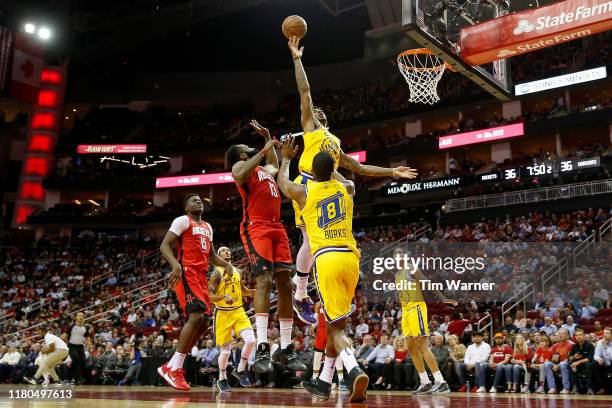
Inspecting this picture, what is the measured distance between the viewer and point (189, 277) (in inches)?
314

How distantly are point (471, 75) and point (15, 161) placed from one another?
130ft

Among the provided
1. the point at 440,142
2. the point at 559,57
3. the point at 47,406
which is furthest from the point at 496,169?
the point at 47,406

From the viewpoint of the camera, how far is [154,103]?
4556cm

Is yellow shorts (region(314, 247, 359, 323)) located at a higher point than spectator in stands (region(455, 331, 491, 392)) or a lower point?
higher

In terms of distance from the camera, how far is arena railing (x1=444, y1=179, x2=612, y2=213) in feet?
80.4

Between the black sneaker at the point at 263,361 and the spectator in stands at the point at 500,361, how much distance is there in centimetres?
789

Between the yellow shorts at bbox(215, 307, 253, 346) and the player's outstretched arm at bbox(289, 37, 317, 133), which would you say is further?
the yellow shorts at bbox(215, 307, 253, 346)

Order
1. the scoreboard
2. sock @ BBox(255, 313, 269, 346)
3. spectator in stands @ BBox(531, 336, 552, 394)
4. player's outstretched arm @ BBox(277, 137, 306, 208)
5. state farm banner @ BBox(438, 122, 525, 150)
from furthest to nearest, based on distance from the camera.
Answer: state farm banner @ BBox(438, 122, 525, 150) < the scoreboard < spectator in stands @ BBox(531, 336, 552, 394) < sock @ BBox(255, 313, 269, 346) < player's outstretched arm @ BBox(277, 137, 306, 208)

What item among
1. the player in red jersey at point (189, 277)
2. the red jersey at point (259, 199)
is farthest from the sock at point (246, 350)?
the red jersey at point (259, 199)

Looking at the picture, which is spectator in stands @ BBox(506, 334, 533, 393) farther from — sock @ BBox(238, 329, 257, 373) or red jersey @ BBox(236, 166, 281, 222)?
red jersey @ BBox(236, 166, 281, 222)

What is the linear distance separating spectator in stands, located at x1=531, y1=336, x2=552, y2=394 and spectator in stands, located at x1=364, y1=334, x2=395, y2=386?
3.04 metres

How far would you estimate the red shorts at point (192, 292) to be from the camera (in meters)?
7.89

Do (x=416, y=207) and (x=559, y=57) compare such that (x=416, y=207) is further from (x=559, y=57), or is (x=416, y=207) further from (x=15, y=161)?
(x=15, y=161)

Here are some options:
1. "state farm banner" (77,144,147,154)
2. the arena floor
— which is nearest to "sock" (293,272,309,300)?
the arena floor
